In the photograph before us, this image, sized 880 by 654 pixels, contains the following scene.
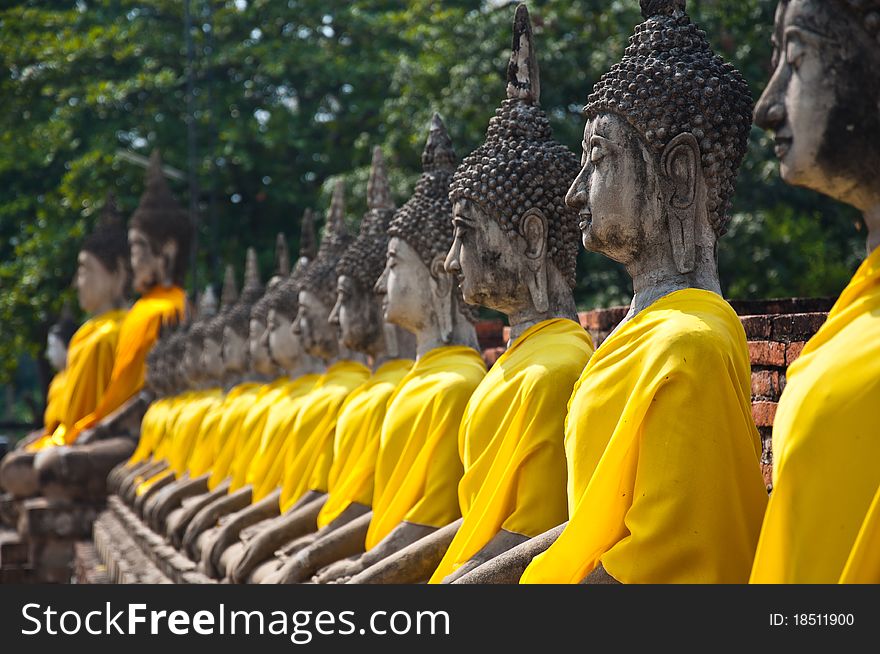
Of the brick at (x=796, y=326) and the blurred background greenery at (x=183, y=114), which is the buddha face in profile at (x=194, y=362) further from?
the brick at (x=796, y=326)

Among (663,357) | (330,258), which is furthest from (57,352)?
(663,357)

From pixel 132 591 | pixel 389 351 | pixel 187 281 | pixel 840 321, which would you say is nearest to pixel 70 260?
pixel 187 281

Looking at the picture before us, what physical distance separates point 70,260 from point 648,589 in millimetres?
18770

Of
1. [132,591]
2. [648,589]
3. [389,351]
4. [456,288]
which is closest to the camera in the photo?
[648,589]

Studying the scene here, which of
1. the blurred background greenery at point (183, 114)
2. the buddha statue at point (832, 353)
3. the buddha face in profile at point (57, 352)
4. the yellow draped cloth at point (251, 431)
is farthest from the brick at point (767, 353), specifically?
the buddha face in profile at point (57, 352)

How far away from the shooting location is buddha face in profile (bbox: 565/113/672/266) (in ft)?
13.4

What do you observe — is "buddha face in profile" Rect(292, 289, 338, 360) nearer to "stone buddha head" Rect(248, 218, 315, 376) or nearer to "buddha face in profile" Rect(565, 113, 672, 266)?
"stone buddha head" Rect(248, 218, 315, 376)

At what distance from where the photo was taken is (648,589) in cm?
335

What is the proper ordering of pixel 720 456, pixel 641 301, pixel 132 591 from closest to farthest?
pixel 720 456, pixel 132 591, pixel 641 301

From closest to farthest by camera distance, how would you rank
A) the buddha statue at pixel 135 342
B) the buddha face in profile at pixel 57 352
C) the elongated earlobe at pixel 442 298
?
the elongated earlobe at pixel 442 298
the buddha statue at pixel 135 342
the buddha face in profile at pixel 57 352

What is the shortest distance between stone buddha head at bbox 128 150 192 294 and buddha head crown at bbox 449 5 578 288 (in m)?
11.9

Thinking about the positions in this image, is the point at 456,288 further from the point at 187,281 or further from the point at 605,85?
the point at 187,281

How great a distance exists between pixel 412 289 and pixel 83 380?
10.8 meters

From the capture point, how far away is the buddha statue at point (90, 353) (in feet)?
49.7
